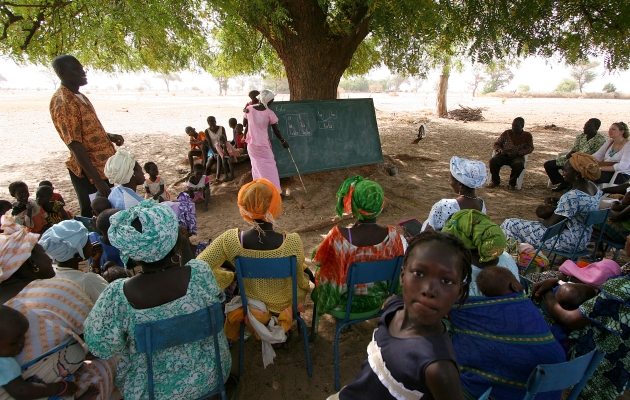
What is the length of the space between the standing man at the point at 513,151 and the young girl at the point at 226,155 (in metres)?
5.57

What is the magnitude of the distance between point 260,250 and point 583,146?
7.02 m

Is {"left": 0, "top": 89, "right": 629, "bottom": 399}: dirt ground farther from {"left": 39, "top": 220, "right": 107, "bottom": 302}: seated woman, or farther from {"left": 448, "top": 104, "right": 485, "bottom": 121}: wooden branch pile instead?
{"left": 448, "top": 104, "right": 485, "bottom": 121}: wooden branch pile

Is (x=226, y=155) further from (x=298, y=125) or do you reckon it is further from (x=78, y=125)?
(x=78, y=125)

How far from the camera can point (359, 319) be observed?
2.71 meters

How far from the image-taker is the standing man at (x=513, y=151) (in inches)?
296

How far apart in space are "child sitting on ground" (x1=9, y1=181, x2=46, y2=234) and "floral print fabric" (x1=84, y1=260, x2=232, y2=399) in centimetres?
303

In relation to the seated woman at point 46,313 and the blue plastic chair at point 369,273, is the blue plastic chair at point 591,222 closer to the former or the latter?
the blue plastic chair at point 369,273

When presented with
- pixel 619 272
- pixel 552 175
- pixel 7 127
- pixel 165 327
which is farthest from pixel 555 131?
pixel 7 127

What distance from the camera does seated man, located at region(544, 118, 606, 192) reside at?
657 centimetres

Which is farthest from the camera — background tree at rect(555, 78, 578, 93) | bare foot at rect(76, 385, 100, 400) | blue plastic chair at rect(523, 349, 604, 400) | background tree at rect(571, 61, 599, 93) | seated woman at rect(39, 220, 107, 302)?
background tree at rect(571, 61, 599, 93)

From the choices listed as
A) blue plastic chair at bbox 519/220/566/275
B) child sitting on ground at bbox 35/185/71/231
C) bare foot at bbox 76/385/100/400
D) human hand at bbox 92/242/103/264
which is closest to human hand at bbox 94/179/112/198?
human hand at bbox 92/242/103/264

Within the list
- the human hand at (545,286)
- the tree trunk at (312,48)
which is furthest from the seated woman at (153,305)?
the tree trunk at (312,48)

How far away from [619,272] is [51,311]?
337 centimetres

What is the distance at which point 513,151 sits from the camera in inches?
300
